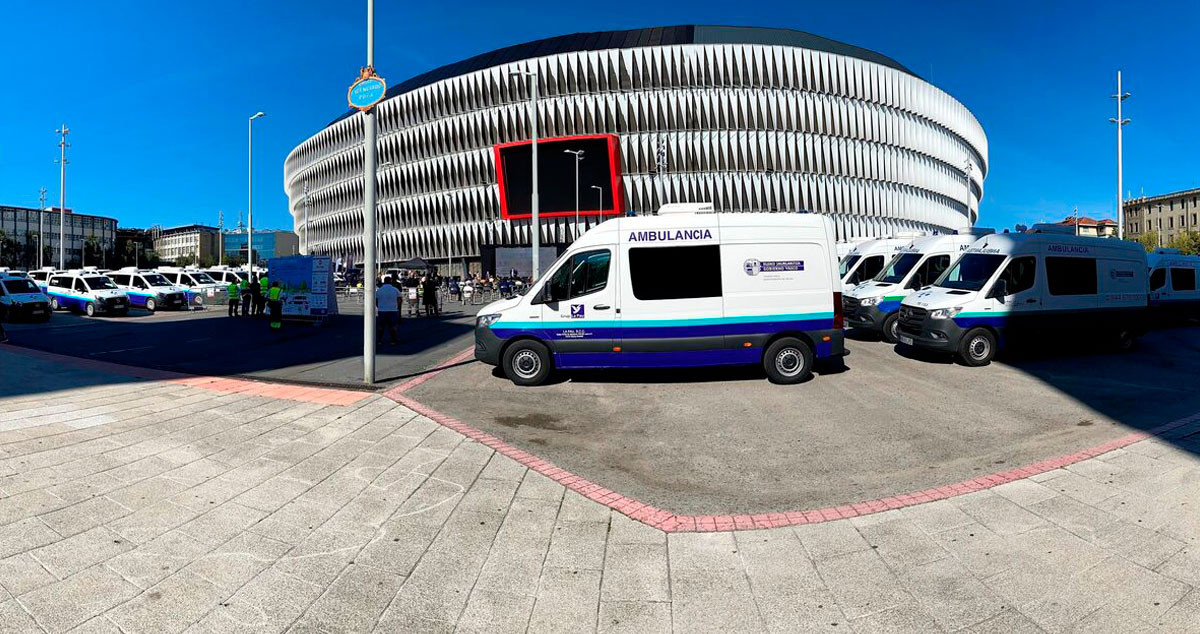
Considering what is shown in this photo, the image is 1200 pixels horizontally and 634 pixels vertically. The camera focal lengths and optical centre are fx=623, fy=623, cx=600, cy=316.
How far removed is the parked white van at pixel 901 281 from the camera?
14.8 metres

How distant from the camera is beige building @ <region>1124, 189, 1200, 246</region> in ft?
335

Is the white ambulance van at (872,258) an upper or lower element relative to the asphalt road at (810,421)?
upper

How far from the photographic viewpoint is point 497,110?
2441 inches

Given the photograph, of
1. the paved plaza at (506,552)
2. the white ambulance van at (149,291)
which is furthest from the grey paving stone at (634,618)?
the white ambulance van at (149,291)

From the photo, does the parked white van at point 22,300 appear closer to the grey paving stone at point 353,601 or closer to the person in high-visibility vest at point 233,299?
the person in high-visibility vest at point 233,299

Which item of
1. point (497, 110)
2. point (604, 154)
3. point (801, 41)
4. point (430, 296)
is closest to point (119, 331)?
point (430, 296)

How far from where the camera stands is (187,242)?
176 meters

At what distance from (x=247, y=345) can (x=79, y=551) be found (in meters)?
12.9

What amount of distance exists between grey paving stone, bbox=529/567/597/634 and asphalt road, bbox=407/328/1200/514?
135cm

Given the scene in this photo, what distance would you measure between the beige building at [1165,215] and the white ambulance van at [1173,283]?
362 feet

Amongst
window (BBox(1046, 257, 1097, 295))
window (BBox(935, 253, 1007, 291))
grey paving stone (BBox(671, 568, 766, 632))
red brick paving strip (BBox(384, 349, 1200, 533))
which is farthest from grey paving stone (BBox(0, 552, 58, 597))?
window (BBox(1046, 257, 1097, 295))

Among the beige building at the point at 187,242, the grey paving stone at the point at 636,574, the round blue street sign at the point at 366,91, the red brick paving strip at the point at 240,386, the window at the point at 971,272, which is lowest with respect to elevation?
the grey paving stone at the point at 636,574

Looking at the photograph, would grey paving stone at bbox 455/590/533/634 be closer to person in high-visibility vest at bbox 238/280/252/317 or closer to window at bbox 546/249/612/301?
window at bbox 546/249/612/301

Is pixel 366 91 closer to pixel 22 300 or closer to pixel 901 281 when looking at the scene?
pixel 901 281
